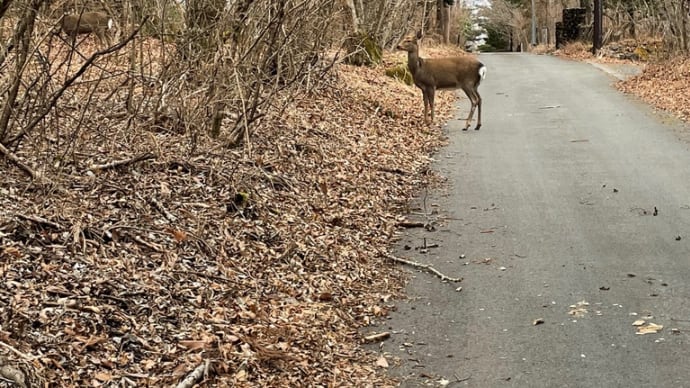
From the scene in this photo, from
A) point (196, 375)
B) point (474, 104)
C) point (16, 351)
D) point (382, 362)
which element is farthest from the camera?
point (474, 104)

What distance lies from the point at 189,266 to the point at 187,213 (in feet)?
3.24

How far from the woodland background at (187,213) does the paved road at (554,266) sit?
0.47 metres

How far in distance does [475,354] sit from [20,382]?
2.90m

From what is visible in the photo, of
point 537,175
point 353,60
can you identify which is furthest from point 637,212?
point 353,60

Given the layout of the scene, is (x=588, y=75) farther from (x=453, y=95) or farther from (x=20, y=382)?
(x=20, y=382)

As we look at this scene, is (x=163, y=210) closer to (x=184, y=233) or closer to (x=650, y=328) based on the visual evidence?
(x=184, y=233)

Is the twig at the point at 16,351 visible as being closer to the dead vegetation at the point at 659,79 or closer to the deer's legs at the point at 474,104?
the deer's legs at the point at 474,104

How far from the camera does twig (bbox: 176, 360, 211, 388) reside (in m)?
4.88

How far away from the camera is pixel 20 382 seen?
14.1 ft

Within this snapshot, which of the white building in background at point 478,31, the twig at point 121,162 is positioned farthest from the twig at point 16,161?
the white building in background at point 478,31

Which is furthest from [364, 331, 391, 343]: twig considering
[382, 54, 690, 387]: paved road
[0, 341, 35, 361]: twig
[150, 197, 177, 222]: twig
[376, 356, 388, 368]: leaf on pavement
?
[0, 341, 35, 361]: twig

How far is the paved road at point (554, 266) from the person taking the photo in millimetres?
5828

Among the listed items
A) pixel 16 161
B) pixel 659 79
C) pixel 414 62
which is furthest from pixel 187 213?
pixel 659 79

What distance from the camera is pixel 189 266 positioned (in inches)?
257
